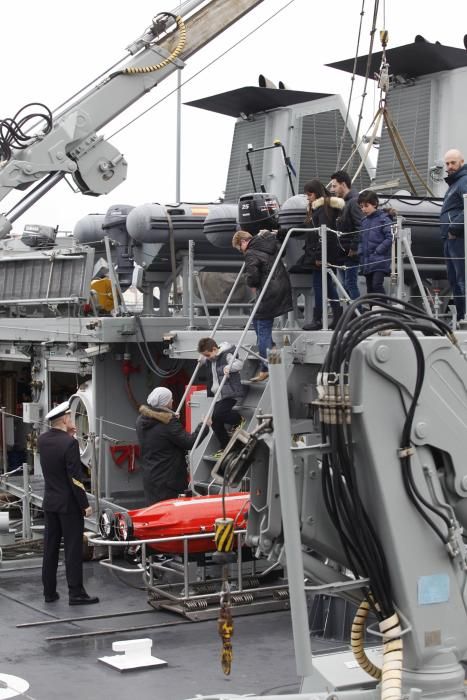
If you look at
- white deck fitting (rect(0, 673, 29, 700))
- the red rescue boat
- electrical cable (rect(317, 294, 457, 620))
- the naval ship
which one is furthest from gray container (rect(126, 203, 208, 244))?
electrical cable (rect(317, 294, 457, 620))

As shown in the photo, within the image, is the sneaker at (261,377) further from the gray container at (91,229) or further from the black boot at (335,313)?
the gray container at (91,229)

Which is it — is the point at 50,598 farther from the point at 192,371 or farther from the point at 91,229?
the point at 91,229

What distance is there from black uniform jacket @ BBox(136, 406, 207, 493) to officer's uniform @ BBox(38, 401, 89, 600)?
0.78m

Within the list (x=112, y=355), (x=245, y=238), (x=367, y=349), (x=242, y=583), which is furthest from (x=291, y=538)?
(x=112, y=355)

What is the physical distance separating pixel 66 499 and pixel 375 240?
3.18m

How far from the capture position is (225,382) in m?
9.24

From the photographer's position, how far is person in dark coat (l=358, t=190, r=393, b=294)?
8.68 m

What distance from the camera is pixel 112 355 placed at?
39.5 ft

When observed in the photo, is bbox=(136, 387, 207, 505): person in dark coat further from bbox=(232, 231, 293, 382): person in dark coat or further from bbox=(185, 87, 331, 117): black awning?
bbox=(185, 87, 331, 117): black awning

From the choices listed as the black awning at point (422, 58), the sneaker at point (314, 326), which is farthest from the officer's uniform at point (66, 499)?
the black awning at point (422, 58)

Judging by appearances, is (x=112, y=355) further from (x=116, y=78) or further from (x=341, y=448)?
(x=341, y=448)

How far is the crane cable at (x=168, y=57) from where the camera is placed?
49.5 feet

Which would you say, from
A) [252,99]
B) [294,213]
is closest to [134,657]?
[294,213]

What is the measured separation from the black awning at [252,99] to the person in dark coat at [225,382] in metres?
7.37
